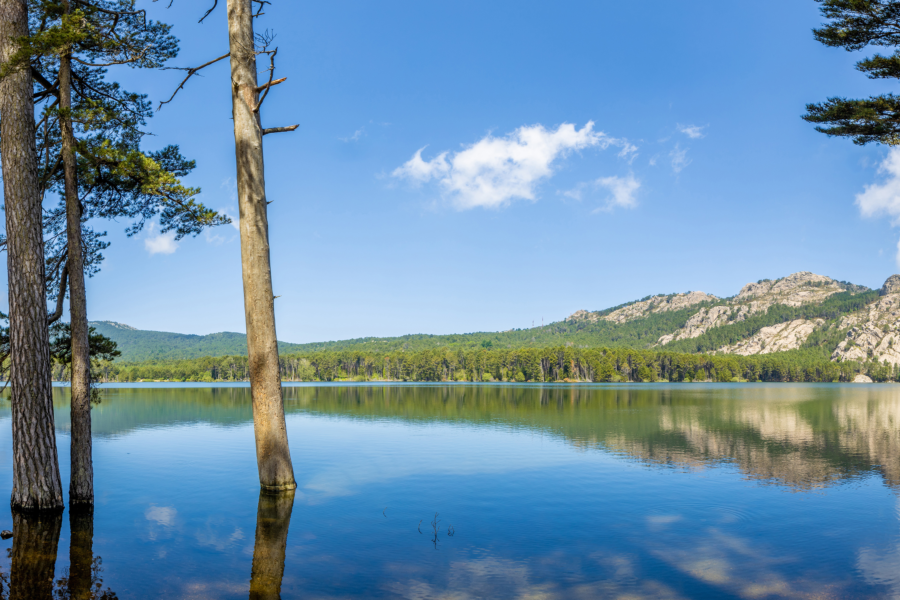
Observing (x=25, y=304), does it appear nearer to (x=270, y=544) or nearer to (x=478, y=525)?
(x=270, y=544)

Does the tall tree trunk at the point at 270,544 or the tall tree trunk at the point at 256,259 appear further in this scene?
the tall tree trunk at the point at 256,259

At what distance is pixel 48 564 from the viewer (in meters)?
6.80

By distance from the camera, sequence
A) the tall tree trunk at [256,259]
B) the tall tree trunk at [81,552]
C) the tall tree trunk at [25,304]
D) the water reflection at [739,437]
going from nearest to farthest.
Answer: the tall tree trunk at [81,552], the tall tree trunk at [25,304], the tall tree trunk at [256,259], the water reflection at [739,437]

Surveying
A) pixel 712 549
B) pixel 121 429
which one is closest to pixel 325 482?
pixel 712 549

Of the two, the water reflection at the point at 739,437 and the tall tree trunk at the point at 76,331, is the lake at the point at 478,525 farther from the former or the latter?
the tall tree trunk at the point at 76,331

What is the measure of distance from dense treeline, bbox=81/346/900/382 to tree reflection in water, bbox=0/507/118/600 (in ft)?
449

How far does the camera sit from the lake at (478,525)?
6.59 meters

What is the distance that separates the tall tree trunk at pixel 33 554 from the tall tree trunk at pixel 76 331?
3.24 ft

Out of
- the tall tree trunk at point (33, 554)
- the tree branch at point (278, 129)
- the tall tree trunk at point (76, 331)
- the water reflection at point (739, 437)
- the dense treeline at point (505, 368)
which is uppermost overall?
the tree branch at point (278, 129)

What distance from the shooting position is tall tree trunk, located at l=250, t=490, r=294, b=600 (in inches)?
250

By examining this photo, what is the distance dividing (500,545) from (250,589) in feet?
11.6

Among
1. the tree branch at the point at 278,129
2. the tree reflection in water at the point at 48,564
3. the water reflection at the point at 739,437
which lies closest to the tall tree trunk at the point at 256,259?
the tree branch at the point at 278,129

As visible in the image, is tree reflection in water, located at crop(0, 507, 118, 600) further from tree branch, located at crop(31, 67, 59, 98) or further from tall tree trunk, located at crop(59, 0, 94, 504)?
tree branch, located at crop(31, 67, 59, 98)

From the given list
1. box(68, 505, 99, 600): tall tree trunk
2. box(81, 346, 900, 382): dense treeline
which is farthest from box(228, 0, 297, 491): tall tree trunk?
box(81, 346, 900, 382): dense treeline
